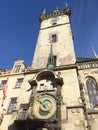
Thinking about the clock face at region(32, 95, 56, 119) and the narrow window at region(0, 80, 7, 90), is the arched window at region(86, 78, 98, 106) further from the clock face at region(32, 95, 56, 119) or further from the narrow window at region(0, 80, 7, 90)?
the narrow window at region(0, 80, 7, 90)

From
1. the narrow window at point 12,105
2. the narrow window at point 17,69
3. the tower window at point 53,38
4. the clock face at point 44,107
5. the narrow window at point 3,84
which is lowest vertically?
the clock face at point 44,107

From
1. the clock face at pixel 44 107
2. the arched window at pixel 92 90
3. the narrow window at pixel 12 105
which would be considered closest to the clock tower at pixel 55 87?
the clock face at pixel 44 107

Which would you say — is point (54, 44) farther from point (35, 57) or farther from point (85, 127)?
point (85, 127)

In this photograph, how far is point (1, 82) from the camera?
20.8m

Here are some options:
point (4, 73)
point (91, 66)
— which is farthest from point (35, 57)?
point (91, 66)

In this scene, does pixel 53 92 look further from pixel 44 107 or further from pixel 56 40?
pixel 56 40

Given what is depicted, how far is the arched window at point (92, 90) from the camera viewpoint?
47.5 ft

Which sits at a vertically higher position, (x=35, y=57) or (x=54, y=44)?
(x=54, y=44)

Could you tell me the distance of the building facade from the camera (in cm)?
1194

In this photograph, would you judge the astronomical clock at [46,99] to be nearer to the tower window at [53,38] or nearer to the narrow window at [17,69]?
the narrow window at [17,69]

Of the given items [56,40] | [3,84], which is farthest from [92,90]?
[3,84]

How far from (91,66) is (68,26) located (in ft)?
29.0

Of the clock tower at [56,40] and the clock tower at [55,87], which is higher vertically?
the clock tower at [56,40]

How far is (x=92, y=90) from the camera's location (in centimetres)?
1530
